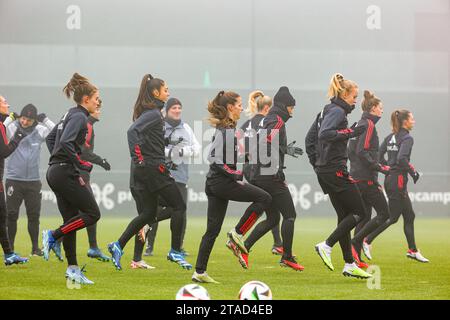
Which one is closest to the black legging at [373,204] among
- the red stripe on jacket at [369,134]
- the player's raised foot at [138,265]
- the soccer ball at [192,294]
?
the red stripe on jacket at [369,134]

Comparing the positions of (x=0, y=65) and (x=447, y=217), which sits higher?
(x=0, y=65)

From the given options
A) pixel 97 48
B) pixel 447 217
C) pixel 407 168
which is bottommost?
pixel 447 217

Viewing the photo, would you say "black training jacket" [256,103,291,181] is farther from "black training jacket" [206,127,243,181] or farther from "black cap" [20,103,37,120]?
"black cap" [20,103,37,120]

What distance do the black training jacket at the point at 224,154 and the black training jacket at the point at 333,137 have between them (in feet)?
3.70

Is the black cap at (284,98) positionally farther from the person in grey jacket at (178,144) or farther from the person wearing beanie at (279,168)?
the person in grey jacket at (178,144)

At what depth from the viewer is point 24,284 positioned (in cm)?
972

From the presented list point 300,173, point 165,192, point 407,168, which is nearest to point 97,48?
point 300,173

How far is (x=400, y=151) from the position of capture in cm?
1352

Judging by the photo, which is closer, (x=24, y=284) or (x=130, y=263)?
(x=24, y=284)

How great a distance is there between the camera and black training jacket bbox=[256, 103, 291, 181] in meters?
11.4

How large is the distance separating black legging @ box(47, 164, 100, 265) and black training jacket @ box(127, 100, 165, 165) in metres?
1.19
